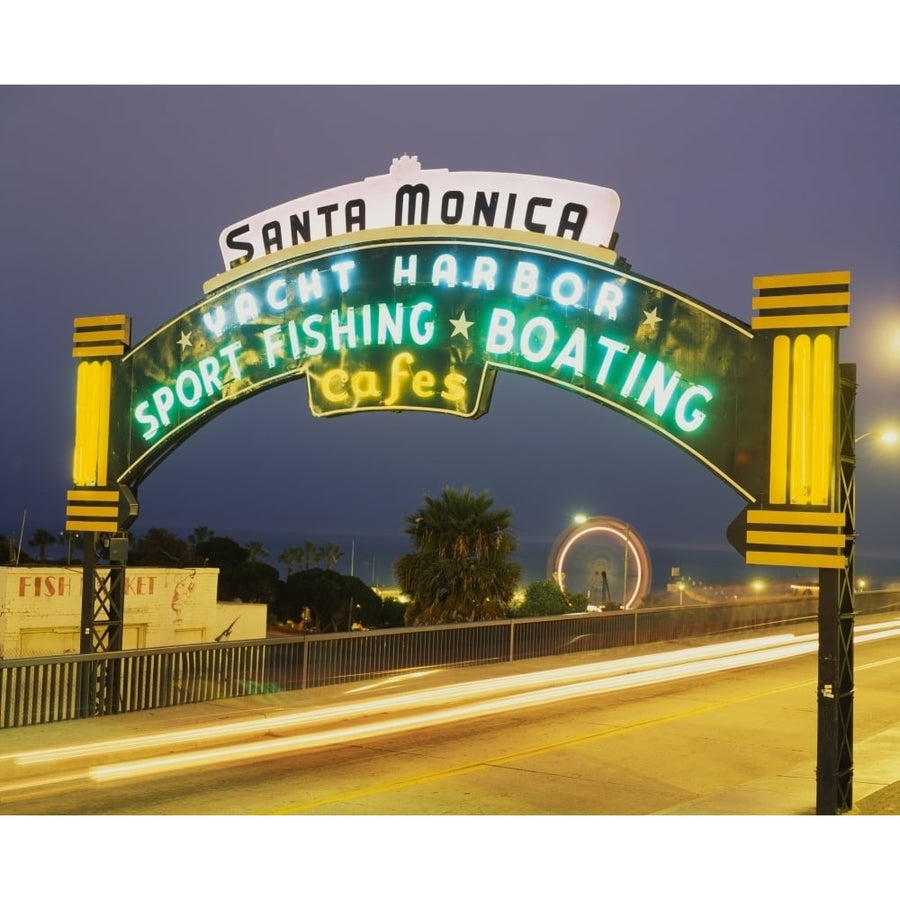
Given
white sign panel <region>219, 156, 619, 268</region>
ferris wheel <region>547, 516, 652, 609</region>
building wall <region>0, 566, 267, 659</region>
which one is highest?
white sign panel <region>219, 156, 619, 268</region>

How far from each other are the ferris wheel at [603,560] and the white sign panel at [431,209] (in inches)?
1017

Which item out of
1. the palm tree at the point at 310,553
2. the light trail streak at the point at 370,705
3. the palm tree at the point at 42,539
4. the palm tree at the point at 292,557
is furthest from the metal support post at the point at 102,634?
the palm tree at the point at 292,557

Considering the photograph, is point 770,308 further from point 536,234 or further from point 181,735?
point 181,735

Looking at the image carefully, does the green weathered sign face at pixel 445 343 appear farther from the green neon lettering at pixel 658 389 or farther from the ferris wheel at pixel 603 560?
the ferris wheel at pixel 603 560

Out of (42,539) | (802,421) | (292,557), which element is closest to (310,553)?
(292,557)

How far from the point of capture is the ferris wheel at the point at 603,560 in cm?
4159

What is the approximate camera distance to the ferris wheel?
136ft

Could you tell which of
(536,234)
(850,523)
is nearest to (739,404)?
(850,523)

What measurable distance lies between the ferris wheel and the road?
18.6m

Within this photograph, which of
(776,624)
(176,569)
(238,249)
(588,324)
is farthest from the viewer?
(176,569)

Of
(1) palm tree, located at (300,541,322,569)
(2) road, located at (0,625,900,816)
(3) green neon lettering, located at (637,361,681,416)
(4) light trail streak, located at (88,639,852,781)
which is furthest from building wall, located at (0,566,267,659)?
(1) palm tree, located at (300,541,322,569)

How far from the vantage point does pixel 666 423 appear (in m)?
13.4

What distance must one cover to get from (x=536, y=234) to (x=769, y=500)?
5.13 metres

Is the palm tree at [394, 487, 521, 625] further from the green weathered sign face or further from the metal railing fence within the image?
the green weathered sign face
